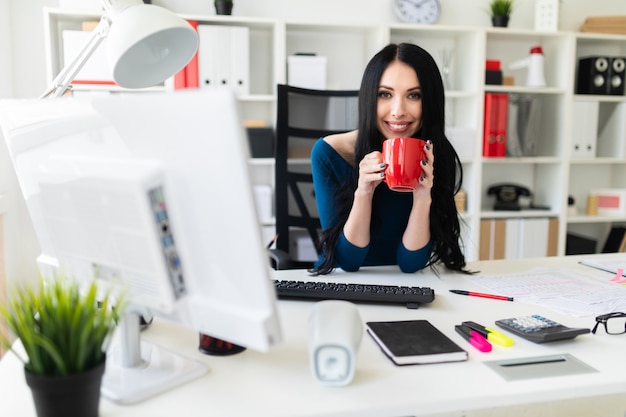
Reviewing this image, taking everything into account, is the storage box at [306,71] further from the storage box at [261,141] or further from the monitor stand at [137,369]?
the monitor stand at [137,369]

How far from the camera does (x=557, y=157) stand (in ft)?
10.2

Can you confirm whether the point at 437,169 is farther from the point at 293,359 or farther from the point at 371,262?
the point at 293,359

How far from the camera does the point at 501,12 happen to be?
2988 millimetres

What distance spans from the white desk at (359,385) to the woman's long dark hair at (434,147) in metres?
0.49

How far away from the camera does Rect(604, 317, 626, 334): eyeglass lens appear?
92cm

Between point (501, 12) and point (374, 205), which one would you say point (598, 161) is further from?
point (374, 205)

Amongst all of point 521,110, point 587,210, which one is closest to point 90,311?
point 521,110

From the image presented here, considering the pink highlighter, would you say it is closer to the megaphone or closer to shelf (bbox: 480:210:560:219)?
shelf (bbox: 480:210:560:219)

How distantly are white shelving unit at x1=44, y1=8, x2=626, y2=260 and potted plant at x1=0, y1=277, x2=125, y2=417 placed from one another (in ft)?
7.28

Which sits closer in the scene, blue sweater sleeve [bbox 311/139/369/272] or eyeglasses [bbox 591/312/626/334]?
eyeglasses [bbox 591/312/626/334]

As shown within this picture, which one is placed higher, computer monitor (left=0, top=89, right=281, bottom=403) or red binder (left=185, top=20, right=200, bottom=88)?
red binder (left=185, top=20, right=200, bottom=88)

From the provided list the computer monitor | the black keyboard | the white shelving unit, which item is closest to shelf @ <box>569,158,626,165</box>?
the white shelving unit

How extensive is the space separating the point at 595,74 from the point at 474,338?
2888 millimetres

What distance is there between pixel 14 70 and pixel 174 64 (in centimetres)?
228
